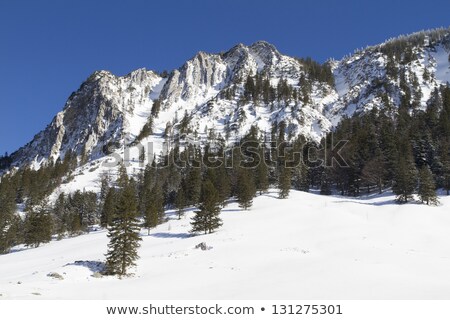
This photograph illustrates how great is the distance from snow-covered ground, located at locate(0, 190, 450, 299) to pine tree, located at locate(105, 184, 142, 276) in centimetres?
149

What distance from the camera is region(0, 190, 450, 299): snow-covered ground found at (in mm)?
19844

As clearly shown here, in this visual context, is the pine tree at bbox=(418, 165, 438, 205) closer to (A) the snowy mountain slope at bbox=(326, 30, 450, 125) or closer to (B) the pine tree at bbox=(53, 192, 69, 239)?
(B) the pine tree at bbox=(53, 192, 69, 239)

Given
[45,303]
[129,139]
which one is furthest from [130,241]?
[129,139]

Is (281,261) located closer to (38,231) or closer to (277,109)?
(38,231)

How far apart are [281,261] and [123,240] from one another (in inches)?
567

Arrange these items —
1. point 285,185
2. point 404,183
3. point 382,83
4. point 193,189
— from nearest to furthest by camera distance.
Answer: point 404,183 → point 285,185 → point 193,189 → point 382,83

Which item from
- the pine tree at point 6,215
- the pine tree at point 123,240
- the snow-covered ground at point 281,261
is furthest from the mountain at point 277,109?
the pine tree at point 123,240

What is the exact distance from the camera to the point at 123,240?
30375mm

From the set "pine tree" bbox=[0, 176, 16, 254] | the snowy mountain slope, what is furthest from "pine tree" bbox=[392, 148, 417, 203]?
the snowy mountain slope

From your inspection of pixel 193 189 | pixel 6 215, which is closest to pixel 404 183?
pixel 193 189

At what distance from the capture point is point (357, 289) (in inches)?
748

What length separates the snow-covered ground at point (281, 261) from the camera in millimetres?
19844

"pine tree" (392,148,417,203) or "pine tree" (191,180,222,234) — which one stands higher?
"pine tree" (392,148,417,203)

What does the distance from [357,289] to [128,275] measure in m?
18.5
